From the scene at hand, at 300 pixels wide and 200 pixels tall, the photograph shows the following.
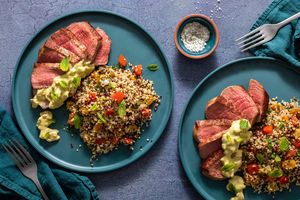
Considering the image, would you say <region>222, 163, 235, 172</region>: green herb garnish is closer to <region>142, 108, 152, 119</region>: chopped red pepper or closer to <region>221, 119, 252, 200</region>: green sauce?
<region>221, 119, 252, 200</region>: green sauce

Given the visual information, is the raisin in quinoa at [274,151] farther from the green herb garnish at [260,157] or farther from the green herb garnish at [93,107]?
the green herb garnish at [93,107]

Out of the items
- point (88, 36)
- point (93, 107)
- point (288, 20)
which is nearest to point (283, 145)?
point (288, 20)

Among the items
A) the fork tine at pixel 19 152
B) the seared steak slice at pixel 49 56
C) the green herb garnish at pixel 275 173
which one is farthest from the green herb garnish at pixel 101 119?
the green herb garnish at pixel 275 173

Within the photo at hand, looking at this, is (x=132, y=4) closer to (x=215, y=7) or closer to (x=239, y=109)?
(x=215, y=7)

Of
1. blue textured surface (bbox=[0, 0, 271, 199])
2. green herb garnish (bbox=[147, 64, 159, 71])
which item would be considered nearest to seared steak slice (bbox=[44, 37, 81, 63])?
blue textured surface (bbox=[0, 0, 271, 199])

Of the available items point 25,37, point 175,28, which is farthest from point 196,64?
point 25,37

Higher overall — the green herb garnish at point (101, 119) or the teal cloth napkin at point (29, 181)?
the green herb garnish at point (101, 119)
